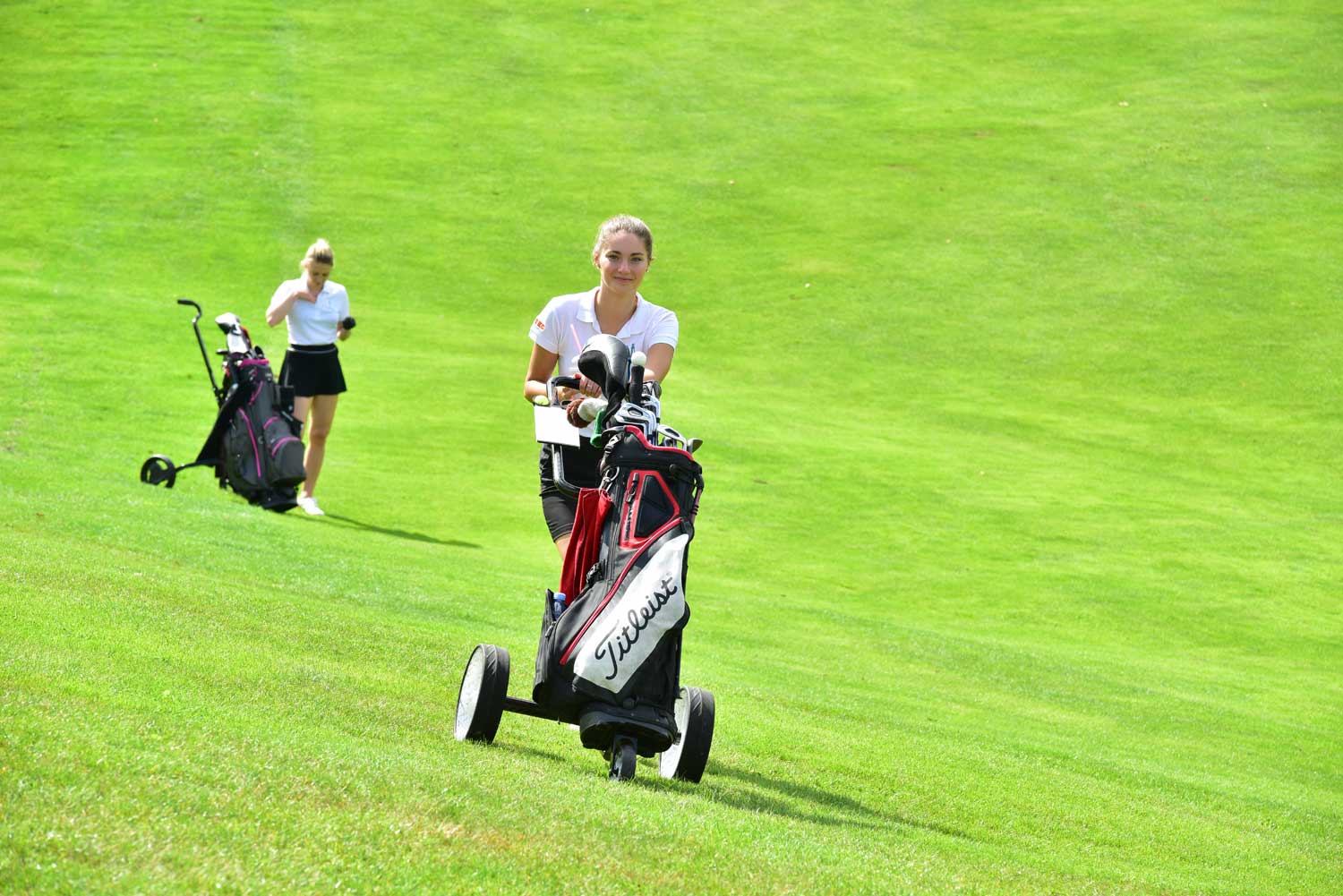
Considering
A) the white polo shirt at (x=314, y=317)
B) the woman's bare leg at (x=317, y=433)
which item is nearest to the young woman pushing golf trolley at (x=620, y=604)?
the white polo shirt at (x=314, y=317)

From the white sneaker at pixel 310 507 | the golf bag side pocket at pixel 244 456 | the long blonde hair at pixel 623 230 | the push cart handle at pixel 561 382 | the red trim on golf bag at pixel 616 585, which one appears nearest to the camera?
the red trim on golf bag at pixel 616 585

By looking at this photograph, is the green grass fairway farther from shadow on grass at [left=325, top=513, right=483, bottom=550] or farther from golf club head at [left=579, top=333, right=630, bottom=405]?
golf club head at [left=579, top=333, right=630, bottom=405]

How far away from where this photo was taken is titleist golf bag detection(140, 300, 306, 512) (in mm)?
14820

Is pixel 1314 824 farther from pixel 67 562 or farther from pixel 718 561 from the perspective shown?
pixel 718 561

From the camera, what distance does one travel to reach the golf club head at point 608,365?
250 inches

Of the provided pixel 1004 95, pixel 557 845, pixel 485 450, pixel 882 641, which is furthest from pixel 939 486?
pixel 1004 95

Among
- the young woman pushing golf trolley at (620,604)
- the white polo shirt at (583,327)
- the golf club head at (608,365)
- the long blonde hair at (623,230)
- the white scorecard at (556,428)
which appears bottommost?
the young woman pushing golf trolley at (620,604)

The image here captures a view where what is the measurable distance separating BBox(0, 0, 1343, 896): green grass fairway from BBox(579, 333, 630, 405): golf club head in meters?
1.58

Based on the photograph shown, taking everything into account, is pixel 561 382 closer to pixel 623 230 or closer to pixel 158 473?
pixel 623 230

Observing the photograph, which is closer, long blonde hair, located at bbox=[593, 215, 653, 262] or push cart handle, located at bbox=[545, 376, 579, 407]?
push cart handle, located at bbox=[545, 376, 579, 407]

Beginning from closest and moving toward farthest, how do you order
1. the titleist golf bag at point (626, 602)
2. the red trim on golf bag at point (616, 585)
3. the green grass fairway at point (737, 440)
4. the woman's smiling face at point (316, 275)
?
the green grass fairway at point (737, 440), the titleist golf bag at point (626, 602), the red trim on golf bag at point (616, 585), the woman's smiling face at point (316, 275)

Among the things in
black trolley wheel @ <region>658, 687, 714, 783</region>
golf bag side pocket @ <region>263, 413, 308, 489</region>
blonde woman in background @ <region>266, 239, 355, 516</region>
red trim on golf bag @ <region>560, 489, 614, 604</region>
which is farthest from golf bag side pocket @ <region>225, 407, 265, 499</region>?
black trolley wheel @ <region>658, 687, 714, 783</region>

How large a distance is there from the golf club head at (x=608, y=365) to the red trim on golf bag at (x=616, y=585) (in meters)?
0.64

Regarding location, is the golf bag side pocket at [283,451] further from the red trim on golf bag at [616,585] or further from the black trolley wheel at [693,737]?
the red trim on golf bag at [616,585]
